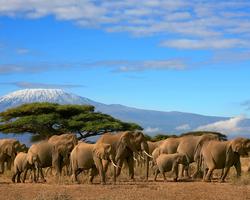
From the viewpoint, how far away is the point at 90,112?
55688 millimetres

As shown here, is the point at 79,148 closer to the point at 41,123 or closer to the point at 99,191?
the point at 99,191

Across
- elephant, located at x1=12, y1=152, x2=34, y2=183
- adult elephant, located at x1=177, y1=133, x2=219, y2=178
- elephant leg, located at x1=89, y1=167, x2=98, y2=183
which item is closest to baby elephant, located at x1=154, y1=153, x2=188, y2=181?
adult elephant, located at x1=177, y1=133, x2=219, y2=178

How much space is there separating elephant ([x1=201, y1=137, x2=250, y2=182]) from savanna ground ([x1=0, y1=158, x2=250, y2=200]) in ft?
2.62

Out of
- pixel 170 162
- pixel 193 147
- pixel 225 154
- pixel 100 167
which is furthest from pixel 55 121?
pixel 100 167

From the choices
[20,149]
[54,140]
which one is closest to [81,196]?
[54,140]

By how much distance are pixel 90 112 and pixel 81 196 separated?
3634 cm

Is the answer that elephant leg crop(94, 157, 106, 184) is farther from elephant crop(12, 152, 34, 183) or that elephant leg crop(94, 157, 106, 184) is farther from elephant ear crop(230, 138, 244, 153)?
elephant ear crop(230, 138, 244, 153)

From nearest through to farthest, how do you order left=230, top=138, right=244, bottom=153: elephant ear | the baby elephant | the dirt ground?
the dirt ground → left=230, top=138, right=244, bottom=153: elephant ear → the baby elephant

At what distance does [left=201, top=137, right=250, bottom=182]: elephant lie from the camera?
2464 cm

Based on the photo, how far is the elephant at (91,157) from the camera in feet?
77.8

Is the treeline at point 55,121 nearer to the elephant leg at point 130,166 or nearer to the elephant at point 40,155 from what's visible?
the elephant at point 40,155

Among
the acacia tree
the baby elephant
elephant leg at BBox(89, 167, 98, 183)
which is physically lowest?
elephant leg at BBox(89, 167, 98, 183)

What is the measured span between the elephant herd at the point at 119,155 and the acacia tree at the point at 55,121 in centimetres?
2466

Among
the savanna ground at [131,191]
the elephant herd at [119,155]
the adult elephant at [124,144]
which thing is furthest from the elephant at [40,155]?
the adult elephant at [124,144]
